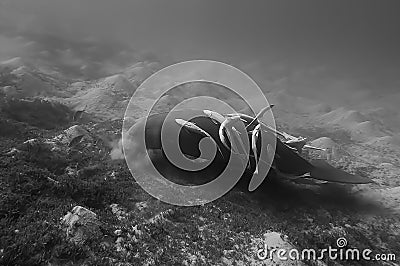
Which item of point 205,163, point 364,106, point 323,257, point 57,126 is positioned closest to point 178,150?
point 205,163

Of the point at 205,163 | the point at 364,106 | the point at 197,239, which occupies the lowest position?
the point at 197,239

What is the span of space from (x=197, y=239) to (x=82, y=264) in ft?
3.08

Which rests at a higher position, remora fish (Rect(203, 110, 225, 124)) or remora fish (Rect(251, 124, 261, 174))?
remora fish (Rect(203, 110, 225, 124))

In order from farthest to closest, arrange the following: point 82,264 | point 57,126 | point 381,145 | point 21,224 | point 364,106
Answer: point 364,106 → point 381,145 → point 57,126 → point 21,224 → point 82,264

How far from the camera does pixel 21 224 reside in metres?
1.95

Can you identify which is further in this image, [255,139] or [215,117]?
[215,117]

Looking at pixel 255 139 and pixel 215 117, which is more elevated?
pixel 215 117

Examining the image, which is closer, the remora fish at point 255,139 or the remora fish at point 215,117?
the remora fish at point 255,139

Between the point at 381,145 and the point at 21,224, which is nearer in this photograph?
the point at 21,224

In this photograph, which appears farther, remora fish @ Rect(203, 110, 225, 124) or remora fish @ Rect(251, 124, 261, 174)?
remora fish @ Rect(203, 110, 225, 124)

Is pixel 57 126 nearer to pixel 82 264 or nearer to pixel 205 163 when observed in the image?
pixel 205 163

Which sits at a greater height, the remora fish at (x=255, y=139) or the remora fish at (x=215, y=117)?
the remora fish at (x=215, y=117)

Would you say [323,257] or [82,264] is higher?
[323,257]

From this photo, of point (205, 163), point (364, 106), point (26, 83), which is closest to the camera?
point (205, 163)
